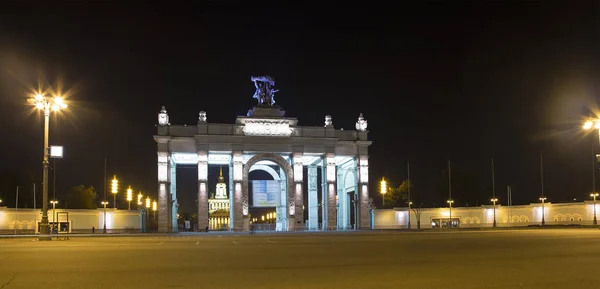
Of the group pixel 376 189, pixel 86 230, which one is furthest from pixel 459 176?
pixel 86 230

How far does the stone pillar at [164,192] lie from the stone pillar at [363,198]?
A: 25212 millimetres

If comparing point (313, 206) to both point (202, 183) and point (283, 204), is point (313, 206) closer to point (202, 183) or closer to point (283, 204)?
point (283, 204)

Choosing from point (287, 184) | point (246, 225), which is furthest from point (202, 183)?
point (287, 184)

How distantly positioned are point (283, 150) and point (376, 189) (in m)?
30.5

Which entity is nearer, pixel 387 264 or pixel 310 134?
pixel 387 264

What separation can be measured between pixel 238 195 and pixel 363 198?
1694 centimetres

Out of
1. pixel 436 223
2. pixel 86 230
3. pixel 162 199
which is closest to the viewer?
pixel 86 230

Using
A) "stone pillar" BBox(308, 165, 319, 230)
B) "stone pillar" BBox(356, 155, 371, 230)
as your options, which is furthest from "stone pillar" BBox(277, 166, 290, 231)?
"stone pillar" BBox(356, 155, 371, 230)

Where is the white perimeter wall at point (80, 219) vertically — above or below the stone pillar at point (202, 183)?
below

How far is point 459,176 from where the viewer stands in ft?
356

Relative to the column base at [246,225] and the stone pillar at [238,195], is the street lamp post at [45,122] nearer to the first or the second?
the stone pillar at [238,195]

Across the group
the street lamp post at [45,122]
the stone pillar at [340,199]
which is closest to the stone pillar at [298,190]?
the stone pillar at [340,199]

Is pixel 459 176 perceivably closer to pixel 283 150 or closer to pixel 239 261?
pixel 283 150

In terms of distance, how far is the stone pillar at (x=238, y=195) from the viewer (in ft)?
257
